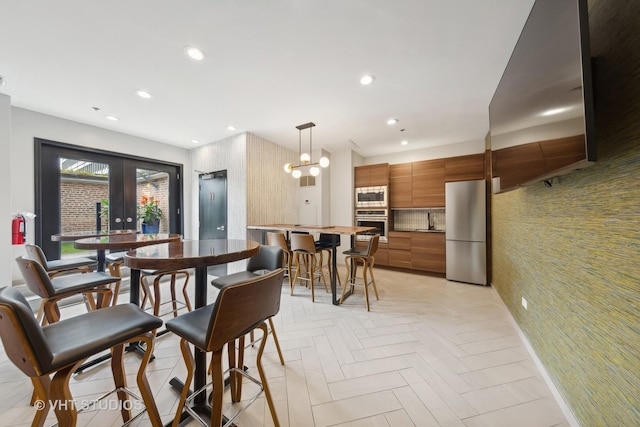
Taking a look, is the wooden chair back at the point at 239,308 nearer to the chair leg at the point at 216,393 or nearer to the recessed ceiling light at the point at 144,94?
the chair leg at the point at 216,393

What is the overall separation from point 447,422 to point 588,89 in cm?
180

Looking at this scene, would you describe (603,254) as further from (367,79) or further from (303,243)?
(303,243)

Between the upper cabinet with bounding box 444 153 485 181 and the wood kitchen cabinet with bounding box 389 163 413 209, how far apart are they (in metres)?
0.69

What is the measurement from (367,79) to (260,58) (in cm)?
110

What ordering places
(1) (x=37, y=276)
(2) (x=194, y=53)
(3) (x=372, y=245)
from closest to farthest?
(1) (x=37, y=276)
(2) (x=194, y=53)
(3) (x=372, y=245)

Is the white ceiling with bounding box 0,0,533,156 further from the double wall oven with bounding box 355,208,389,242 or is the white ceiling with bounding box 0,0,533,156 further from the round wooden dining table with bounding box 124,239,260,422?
the double wall oven with bounding box 355,208,389,242

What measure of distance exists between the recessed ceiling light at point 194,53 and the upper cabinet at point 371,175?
3.63 m

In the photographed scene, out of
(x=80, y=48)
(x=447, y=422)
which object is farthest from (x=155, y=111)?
(x=447, y=422)

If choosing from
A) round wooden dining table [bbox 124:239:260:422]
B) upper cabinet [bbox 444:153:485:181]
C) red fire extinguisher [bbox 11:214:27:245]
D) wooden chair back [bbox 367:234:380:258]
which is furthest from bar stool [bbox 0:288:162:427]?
upper cabinet [bbox 444:153:485:181]

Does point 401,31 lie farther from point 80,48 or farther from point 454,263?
point 454,263

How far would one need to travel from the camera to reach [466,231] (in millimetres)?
3756

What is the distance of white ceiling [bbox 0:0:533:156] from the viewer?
156cm

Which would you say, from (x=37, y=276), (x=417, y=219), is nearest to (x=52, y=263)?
(x=37, y=276)

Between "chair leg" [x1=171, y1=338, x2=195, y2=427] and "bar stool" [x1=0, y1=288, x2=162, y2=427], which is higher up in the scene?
"bar stool" [x1=0, y1=288, x2=162, y2=427]
